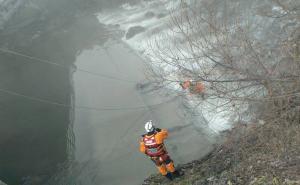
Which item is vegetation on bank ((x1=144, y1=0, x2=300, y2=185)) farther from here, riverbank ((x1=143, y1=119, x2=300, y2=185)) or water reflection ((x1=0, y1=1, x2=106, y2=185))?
water reflection ((x1=0, y1=1, x2=106, y2=185))

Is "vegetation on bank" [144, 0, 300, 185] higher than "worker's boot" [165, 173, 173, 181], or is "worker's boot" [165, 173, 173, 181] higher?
"vegetation on bank" [144, 0, 300, 185]

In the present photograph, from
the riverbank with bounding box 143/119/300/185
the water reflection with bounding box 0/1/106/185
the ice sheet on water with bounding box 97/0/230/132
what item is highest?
the riverbank with bounding box 143/119/300/185

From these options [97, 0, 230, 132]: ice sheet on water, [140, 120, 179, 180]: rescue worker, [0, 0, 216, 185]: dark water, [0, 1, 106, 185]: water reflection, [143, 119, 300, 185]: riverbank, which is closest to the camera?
[143, 119, 300, 185]: riverbank

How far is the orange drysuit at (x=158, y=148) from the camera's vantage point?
34.7 ft

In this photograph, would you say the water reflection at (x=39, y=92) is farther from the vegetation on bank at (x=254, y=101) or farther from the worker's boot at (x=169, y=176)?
the vegetation on bank at (x=254, y=101)

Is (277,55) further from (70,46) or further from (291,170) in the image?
(70,46)

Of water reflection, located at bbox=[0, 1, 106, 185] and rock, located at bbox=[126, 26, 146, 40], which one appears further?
rock, located at bbox=[126, 26, 146, 40]

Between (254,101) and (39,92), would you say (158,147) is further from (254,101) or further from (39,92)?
(39,92)

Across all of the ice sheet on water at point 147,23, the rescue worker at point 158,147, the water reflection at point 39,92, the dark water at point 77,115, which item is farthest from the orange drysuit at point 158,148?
the ice sheet on water at point 147,23

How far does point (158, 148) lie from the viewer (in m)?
10.6

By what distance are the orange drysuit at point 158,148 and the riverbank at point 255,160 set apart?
436 millimetres

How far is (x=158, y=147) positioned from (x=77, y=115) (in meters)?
8.03

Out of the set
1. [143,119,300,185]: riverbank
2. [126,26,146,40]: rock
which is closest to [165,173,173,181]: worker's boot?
[143,119,300,185]: riverbank

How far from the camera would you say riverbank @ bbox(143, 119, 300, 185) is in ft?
30.6
